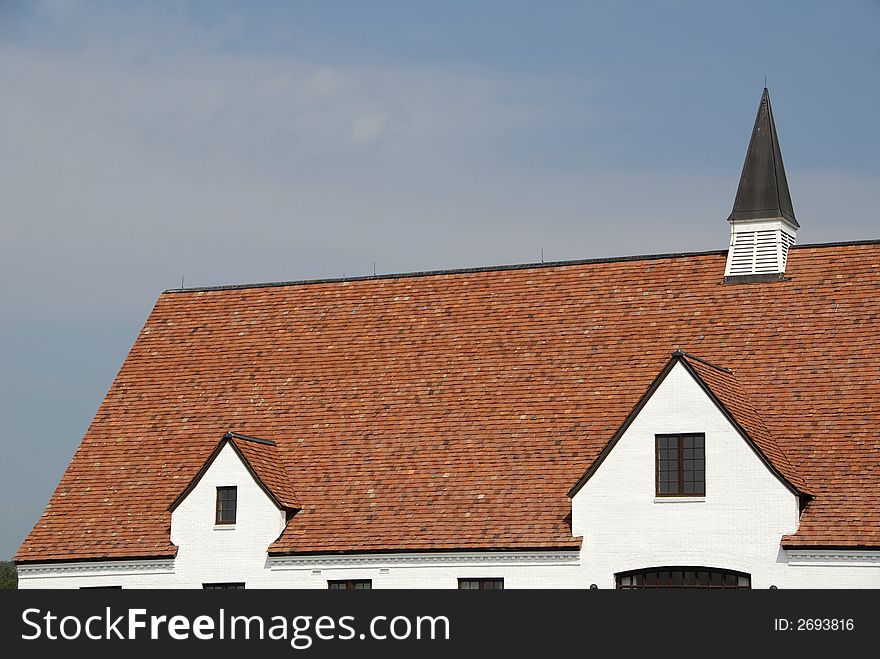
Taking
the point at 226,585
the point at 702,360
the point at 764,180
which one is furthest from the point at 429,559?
the point at 764,180

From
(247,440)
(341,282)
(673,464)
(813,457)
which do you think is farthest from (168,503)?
(813,457)

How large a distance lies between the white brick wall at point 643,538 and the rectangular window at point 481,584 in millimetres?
228

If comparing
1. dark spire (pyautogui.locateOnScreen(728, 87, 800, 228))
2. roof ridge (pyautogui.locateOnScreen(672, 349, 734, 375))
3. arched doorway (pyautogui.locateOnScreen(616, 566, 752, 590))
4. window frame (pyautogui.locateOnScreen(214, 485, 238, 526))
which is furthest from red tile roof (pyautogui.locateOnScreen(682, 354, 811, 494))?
window frame (pyautogui.locateOnScreen(214, 485, 238, 526))

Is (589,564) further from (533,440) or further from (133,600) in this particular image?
(133,600)

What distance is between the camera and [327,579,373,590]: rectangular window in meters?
44.9

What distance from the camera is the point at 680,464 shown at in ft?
139

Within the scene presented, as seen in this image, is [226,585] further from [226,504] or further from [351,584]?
[351,584]

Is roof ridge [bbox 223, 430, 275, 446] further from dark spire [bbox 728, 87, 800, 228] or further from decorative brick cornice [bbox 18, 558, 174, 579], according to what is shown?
dark spire [bbox 728, 87, 800, 228]

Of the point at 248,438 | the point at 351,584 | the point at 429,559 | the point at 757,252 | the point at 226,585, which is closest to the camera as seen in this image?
the point at 429,559

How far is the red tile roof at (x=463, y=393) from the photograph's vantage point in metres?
44.2

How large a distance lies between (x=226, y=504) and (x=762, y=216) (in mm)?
19059

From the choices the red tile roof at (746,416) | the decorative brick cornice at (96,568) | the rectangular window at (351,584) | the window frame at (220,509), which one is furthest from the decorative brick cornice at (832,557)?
the decorative brick cornice at (96,568)

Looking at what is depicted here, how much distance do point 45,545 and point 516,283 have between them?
56.7ft

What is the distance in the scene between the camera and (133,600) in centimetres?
3127
